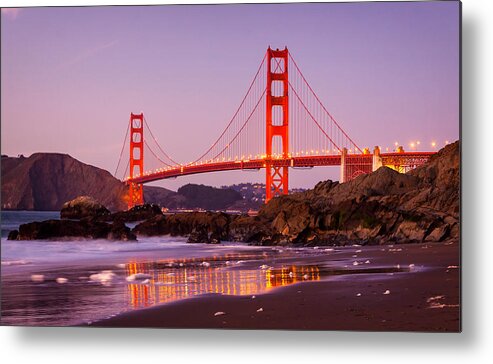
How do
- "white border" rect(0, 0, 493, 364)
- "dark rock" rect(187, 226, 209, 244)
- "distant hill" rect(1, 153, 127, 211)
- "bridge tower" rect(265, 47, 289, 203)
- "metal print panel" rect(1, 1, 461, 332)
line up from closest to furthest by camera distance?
Answer: "white border" rect(0, 0, 493, 364), "metal print panel" rect(1, 1, 461, 332), "distant hill" rect(1, 153, 127, 211), "bridge tower" rect(265, 47, 289, 203), "dark rock" rect(187, 226, 209, 244)

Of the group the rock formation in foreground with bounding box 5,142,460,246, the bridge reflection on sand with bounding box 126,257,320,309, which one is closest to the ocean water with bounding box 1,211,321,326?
the bridge reflection on sand with bounding box 126,257,320,309

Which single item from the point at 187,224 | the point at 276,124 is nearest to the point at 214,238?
the point at 187,224

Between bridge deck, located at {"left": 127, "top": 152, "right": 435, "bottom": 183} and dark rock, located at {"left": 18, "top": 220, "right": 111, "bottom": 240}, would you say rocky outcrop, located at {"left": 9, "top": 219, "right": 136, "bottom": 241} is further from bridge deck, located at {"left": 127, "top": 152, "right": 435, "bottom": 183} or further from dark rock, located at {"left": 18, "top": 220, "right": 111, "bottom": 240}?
bridge deck, located at {"left": 127, "top": 152, "right": 435, "bottom": 183}

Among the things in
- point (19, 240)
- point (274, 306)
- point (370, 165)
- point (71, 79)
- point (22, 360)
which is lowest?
point (22, 360)

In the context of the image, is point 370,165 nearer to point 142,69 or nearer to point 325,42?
point 325,42

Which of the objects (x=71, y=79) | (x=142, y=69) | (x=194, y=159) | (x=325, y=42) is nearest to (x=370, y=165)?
(x=325, y=42)

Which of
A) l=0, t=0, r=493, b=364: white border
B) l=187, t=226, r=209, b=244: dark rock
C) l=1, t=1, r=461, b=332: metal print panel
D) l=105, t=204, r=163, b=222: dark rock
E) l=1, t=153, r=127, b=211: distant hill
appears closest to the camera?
l=0, t=0, r=493, b=364: white border
